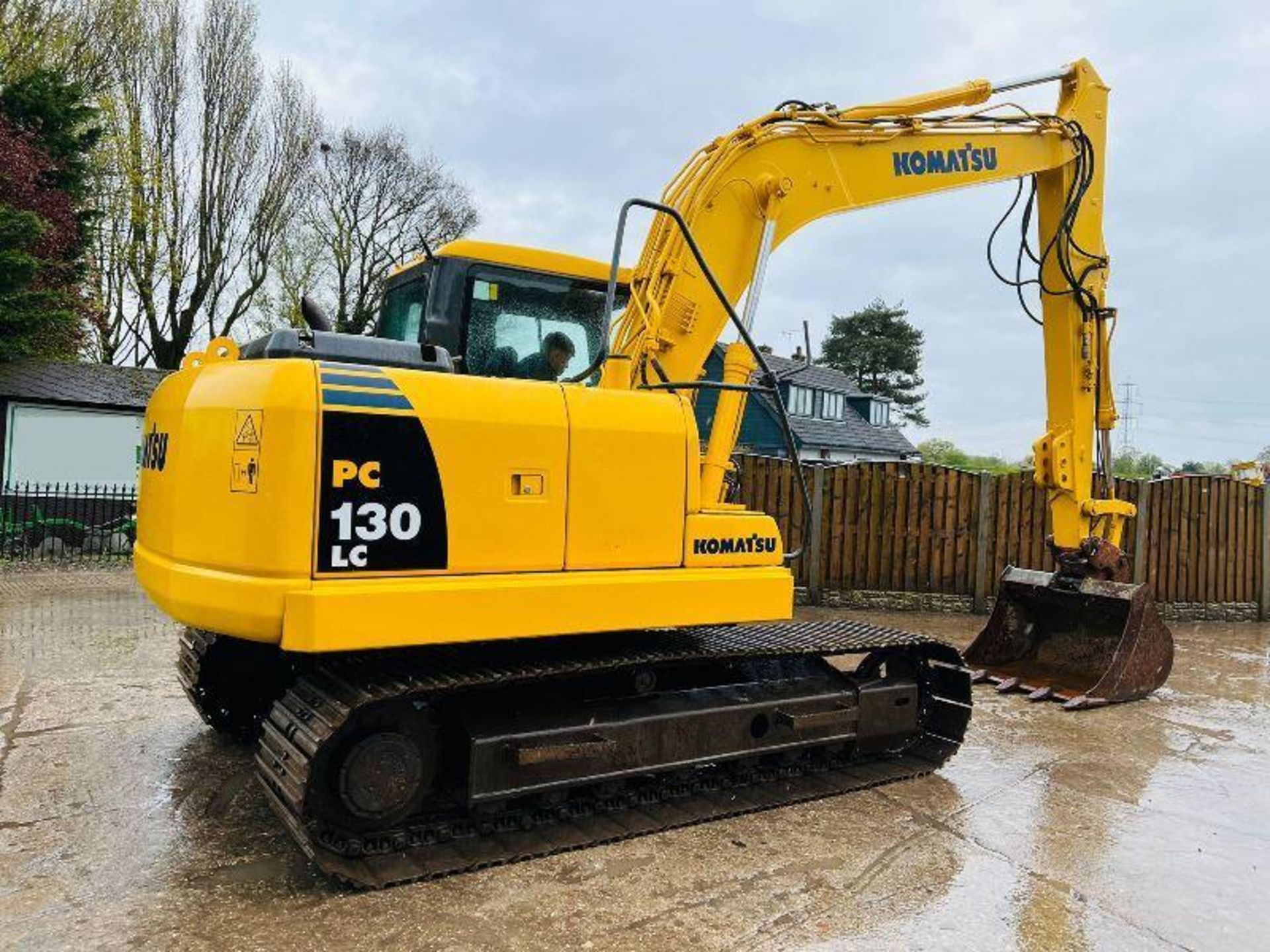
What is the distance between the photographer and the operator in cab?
4406 millimetres

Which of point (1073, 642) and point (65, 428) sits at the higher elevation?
point (65, 428)

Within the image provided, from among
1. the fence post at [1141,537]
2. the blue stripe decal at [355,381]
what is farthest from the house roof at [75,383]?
the fence post at [1141,537]

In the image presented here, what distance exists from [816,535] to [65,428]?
13226 millimetres

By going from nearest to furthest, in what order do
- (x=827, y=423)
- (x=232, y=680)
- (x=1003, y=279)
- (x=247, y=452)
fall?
(x=247, y=452), (x=232, y=680), (x=1003, y=279), (x=827, y=423)

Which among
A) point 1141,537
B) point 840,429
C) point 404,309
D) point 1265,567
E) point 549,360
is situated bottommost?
point 1265,567

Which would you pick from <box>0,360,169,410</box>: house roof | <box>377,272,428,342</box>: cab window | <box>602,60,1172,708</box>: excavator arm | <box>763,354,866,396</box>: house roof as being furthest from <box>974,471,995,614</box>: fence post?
<box>763,354,866,396</box>: house roof

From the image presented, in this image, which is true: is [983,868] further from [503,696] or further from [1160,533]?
[1160,533]

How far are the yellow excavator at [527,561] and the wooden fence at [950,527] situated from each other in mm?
5835

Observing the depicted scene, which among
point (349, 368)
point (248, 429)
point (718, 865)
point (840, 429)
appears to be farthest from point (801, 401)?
point (248, 429)

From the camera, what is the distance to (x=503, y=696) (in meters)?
3.86

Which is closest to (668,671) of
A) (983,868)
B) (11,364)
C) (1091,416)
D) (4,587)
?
(983,868)

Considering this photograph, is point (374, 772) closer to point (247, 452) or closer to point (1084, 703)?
point (247, 452)

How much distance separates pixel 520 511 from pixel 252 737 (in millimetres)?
2481

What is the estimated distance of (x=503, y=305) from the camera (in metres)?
4.40
